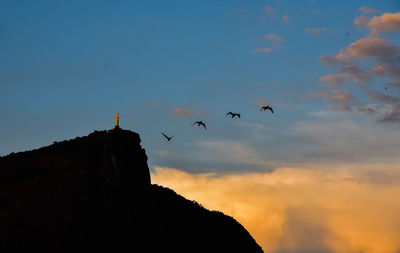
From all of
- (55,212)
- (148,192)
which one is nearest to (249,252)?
(148,192)

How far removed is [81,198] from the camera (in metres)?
37.4

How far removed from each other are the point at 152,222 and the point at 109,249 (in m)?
6.25

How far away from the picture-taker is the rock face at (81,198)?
3569 cm

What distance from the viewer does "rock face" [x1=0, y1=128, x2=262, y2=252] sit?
35.7 m

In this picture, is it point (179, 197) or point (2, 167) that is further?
point (179, 197)

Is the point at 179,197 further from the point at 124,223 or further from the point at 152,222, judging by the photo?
the point at 124,223

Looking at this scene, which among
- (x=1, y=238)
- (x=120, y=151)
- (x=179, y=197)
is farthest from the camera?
(x=179, y=197)

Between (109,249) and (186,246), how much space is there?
21180mm

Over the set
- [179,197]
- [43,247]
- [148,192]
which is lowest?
[43,247]

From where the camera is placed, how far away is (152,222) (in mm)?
43312

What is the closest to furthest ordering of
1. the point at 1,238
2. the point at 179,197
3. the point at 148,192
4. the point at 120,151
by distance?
the point at 1,238 → the point at 120,151 → the point at 148,192 → the point at 179,197

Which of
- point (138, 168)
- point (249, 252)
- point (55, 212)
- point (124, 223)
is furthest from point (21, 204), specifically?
point (249, 252)

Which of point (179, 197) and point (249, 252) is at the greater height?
point (179, 197)

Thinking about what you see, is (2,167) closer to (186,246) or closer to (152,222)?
(152,222)
